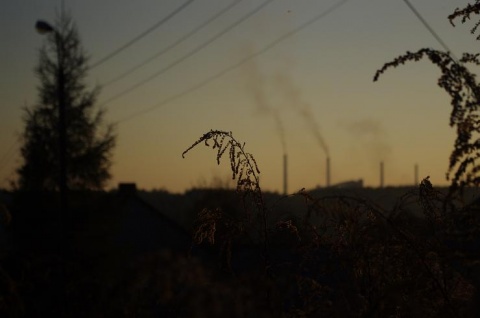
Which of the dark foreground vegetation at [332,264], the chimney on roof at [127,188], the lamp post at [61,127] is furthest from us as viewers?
the chimney on roof at [127,188]

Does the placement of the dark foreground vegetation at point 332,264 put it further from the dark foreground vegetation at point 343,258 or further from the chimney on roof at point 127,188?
the chimney on roof at point 127,188

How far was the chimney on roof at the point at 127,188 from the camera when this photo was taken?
34.4 meters

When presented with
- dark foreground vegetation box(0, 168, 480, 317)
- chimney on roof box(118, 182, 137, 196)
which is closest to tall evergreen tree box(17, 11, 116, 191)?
chimney on roof box(118, 182, 137, 196)

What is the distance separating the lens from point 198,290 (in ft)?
8.80

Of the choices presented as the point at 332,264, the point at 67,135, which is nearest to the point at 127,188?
the point at 67,135

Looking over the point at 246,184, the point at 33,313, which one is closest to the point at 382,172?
the point at 33,313

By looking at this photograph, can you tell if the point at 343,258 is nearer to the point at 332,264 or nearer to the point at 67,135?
the point at 332,264

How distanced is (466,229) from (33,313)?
1105cm

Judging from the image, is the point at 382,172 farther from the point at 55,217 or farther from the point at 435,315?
the point at 435,315

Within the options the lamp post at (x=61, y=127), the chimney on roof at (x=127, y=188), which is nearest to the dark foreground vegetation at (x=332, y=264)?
the lamp post at (x=61, y=127)

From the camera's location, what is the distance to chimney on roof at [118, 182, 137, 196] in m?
34.4

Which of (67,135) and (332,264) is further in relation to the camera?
(67,135)

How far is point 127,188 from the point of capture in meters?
35.2

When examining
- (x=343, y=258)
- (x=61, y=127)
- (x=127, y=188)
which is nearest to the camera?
(x=343, y=258)
